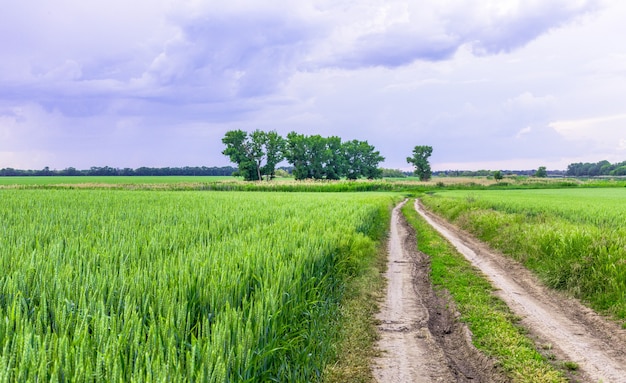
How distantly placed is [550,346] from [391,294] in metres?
3.47

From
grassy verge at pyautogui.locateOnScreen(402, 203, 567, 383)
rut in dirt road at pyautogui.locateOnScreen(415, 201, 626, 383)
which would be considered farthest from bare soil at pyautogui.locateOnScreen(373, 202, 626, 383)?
grassy verge at pyautogui.locateOnScreen(402, 203, 567, 383)

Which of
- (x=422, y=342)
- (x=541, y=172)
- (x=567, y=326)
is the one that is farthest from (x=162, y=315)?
(x=541, y=172)

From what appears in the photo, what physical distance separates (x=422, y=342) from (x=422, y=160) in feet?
448

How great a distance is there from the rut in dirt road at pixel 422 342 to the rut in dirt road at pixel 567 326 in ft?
4.11

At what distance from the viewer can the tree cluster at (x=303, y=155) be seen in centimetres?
10169

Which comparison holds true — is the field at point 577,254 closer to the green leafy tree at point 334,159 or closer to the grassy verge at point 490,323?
the grassy verge at point 490,323

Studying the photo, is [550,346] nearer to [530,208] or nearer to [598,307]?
Result: [598,307]

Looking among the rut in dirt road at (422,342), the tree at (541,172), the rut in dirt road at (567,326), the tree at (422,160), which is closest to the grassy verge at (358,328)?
the rut in dirt road at (422,342)

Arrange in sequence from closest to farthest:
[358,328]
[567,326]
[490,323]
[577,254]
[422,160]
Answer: [358,328] < [490,323] < [567,326] < [577,254] < [422,160]

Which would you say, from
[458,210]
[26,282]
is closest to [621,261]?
[26,282]

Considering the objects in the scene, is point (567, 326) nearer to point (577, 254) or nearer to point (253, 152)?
point (577, 254)

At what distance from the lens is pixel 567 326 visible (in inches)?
291

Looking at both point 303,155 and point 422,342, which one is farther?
point 303,155

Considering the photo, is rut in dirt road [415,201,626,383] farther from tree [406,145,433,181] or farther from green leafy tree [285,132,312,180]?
tree [406,145,433,181]
